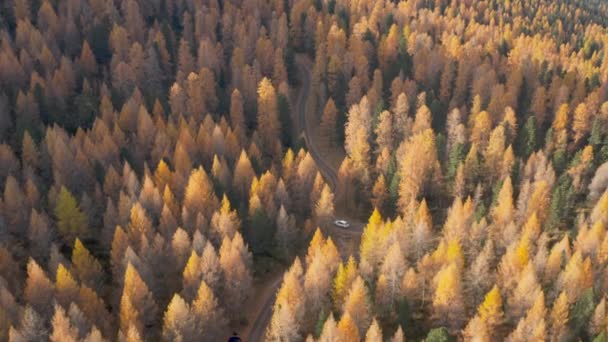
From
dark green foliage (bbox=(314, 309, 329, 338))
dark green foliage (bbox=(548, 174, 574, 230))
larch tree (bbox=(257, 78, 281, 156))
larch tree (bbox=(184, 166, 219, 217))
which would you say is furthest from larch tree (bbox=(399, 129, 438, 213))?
dark green foliage (bbox=(314, 309, 329, 338))

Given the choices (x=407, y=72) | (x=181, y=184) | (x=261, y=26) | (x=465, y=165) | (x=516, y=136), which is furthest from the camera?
(x=261, y=26)

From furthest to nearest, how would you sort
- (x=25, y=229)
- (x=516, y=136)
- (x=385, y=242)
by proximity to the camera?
1. (x=516, y=136)
2. (x=25, y=229)
3. (x=385, y=242)

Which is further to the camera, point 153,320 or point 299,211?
point 299,211

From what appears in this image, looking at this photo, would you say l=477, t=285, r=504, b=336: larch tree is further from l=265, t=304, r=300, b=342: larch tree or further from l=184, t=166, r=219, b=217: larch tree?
l=184, t=166, r=219, b=217: larch tree

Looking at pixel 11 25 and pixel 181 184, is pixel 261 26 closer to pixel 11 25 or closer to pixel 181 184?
pixel 11 25

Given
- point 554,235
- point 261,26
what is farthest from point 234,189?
point 261,26
